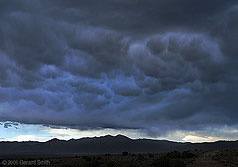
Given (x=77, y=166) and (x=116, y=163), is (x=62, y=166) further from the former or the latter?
(x=116, y=163)

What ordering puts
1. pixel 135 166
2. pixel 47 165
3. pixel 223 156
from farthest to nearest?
pixel 47 165, pixel 223 156, pixel 135 166

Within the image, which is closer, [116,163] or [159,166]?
[159,166]

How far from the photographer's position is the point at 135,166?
123 feet

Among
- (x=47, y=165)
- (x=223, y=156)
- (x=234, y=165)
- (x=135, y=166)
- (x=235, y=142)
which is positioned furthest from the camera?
(x=235, y=142)

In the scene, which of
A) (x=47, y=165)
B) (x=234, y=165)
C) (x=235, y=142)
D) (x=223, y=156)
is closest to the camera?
(x=234, y=165)

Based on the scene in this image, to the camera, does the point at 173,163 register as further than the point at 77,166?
No

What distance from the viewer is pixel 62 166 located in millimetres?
42125

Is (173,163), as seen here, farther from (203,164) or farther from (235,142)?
(235,142)

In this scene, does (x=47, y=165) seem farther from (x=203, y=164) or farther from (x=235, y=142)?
(x=235, y=142)

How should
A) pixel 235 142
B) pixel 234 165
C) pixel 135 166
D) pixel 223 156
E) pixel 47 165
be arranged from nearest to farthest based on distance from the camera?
pixel 234 165
pixel 135 166
pixel 223 156
pixel 47 165
pixel 235 142

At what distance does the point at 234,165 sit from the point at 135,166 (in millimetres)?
13437

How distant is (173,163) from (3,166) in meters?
30.2

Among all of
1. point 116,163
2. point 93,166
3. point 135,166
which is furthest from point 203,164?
point 93,166

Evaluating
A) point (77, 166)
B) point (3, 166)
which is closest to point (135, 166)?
point (77, 166)
